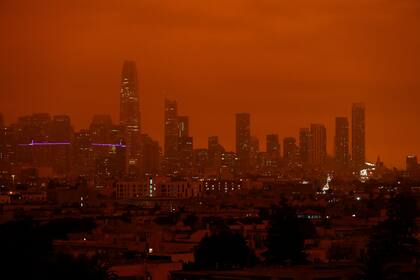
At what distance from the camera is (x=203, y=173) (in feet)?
603

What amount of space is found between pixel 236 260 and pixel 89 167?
15483cm

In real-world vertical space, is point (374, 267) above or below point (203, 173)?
below

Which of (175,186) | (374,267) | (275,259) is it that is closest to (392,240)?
(275,259)

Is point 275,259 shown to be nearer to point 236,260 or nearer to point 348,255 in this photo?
point 236,260

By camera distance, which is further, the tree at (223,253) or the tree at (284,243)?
the tree at (284,243)

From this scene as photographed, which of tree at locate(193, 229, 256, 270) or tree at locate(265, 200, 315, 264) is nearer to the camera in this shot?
tree at locate(193, 229, 256, 270)

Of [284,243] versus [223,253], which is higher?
[284,243]

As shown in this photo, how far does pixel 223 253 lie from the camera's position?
113ft

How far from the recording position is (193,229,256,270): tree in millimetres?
33625

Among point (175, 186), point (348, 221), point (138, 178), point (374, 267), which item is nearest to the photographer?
point (374, 267)

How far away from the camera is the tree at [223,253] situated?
33.6 m

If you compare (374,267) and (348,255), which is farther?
(348,255)

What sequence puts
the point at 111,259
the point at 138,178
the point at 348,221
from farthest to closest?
the point at 138,178 < the point at 348,221 < the point at 111,259

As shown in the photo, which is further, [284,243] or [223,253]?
[284,243]
